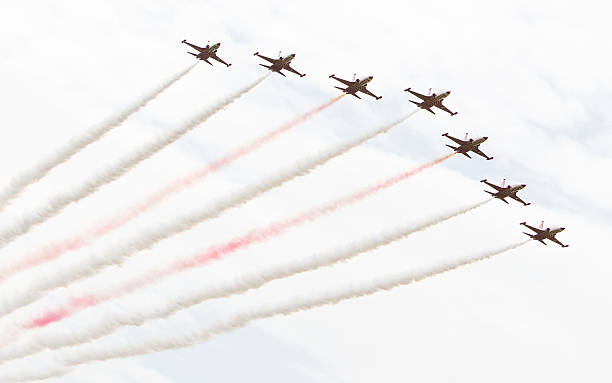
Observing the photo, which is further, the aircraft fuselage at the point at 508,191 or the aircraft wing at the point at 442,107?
the aircraft wing at the point at 442,107

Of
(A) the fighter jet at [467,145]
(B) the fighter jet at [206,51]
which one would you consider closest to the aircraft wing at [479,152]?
(A) the fighter jet at [467,145]

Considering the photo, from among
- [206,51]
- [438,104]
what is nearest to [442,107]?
[438,104]

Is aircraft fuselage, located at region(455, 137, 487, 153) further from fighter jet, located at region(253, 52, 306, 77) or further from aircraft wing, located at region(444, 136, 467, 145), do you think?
fighter jet, located at region(253, 52, 306, 77)

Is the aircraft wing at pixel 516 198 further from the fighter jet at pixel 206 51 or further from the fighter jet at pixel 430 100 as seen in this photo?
the fighter jet at pixel 206 51

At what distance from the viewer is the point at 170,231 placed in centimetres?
10331

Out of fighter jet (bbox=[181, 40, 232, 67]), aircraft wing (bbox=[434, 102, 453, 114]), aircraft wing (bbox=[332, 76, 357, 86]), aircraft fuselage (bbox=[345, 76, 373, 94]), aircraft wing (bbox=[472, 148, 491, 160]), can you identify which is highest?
fighter jet (bbox=[181, 40, 232, 67])

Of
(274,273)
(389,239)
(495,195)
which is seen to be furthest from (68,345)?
(495,195)

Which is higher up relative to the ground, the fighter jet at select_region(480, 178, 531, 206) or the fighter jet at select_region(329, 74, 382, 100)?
the fighter jet at select_region(329, 74, 382, 100)

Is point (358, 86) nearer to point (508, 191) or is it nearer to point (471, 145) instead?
point (471, 145)

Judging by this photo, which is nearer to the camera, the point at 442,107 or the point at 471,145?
the point at 471,145

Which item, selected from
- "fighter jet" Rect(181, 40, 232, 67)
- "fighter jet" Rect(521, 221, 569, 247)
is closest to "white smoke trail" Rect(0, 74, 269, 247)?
"fighter jet" Rect(181, 40, 232, 67)

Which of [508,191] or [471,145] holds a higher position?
[471,145]

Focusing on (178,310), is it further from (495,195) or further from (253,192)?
(495,195)

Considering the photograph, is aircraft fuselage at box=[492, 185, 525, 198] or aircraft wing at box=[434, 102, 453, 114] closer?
aircraft fuselage at box=[492, 185, 525, 198]
